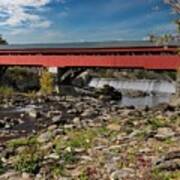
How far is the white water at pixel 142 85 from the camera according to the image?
54.2 metres

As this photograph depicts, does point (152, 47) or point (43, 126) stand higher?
point (152, 47)

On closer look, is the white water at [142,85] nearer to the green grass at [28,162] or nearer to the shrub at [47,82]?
the shrub at [47,82]

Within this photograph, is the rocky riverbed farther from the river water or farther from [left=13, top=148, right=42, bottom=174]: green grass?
Answer: the river water

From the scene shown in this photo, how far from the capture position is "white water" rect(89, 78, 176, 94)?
2136 inches

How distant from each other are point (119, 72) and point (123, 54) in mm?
34542

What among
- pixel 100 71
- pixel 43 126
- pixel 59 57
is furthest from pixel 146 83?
pixel 43 126

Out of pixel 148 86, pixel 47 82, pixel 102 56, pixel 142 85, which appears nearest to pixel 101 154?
pixel 102 56

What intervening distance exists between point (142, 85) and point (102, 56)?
13.3 meters

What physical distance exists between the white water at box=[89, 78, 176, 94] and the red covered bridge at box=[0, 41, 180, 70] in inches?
279


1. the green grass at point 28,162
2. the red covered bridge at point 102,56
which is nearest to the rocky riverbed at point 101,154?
the green grass at point 28,162

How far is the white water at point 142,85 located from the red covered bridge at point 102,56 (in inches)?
279

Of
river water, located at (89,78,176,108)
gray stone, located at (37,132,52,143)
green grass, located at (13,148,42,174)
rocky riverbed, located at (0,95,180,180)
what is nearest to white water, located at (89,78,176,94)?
river water, located at (89,78,176,108)

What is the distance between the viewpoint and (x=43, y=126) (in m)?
22.6

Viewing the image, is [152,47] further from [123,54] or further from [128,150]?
[128,150]
